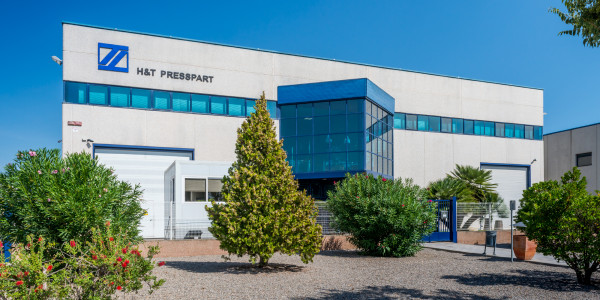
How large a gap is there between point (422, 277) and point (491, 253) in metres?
6.74

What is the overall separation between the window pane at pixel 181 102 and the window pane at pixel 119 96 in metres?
A: 2.46

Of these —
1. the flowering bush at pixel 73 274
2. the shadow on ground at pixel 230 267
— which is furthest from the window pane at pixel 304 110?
the flowering bush at pixel 73 274

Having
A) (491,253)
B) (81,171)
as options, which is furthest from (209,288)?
(491,253)

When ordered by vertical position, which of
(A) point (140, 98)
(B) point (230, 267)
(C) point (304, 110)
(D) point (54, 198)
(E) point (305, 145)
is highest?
(A) point (140, 98)

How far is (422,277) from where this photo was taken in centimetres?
1063

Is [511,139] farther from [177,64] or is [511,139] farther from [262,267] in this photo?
[262,267]

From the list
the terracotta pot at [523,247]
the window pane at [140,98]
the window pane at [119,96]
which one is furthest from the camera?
the window pane at [140,98]

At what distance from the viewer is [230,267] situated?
1234 centimetres

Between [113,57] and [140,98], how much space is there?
2429mm

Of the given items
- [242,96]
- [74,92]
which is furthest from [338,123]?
[74,92]

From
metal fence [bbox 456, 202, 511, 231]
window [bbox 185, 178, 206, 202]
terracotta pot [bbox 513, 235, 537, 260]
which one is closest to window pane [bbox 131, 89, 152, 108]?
window [bbox 185, 178, 206, 202]

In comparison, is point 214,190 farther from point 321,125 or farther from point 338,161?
point 321,125

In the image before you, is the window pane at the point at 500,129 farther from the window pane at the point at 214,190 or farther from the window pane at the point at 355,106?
the window pane at the point at 214,190

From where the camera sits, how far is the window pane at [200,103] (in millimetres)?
26094
